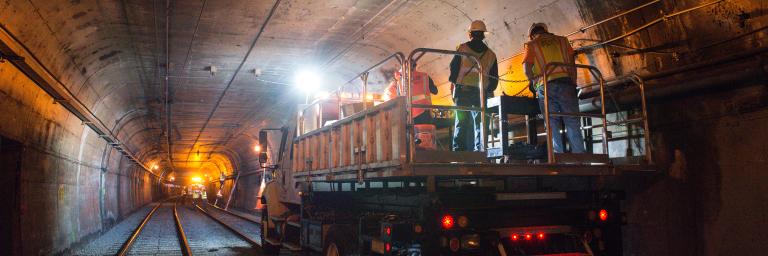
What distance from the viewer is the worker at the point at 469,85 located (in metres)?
6.83

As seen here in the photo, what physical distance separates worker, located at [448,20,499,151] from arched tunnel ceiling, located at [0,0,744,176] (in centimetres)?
201

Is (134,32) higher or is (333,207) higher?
(134,32)

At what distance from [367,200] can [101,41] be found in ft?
23.0

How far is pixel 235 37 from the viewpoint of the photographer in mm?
11773

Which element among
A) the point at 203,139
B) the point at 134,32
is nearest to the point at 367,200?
the point at 134,32

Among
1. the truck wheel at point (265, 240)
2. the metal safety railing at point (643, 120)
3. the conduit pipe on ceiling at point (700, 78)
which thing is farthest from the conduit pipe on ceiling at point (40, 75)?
the conduit pipe on ceiling at point (700, 78)

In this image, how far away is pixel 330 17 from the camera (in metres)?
10.6

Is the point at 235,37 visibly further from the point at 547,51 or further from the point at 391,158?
the point at 391,158

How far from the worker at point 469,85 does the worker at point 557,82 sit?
1.65 ft

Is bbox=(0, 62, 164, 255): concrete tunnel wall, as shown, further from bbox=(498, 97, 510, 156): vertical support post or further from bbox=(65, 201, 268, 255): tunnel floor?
bbox=(498, 97, 510, 156): vertical support post

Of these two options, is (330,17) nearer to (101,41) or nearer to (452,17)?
(452,17)

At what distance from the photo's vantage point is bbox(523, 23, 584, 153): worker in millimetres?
6539

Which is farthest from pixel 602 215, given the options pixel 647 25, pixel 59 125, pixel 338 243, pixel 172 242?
pixel 172 242

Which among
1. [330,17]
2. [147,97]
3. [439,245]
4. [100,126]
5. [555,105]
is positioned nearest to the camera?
[439,245]
